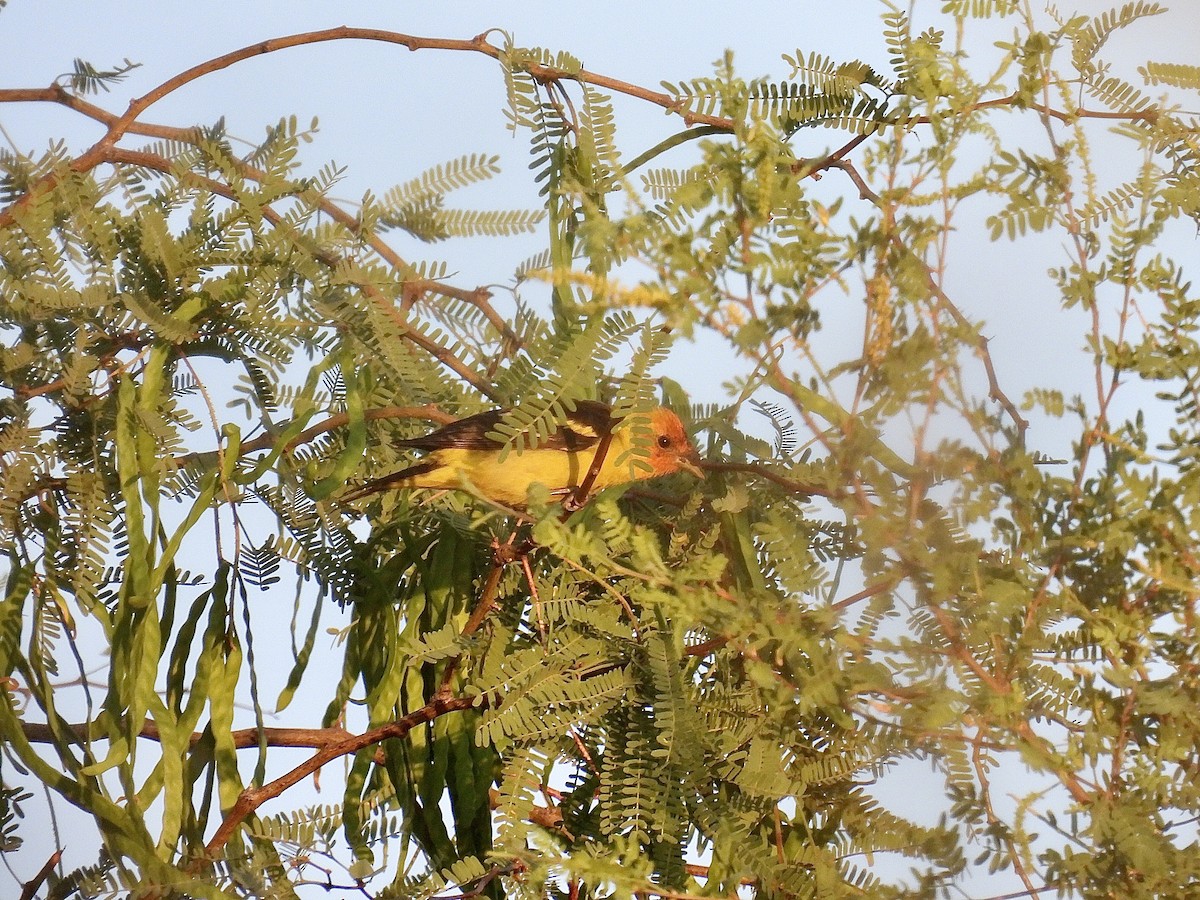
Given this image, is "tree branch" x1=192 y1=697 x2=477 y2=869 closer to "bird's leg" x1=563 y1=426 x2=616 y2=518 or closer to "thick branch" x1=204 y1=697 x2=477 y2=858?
"thick branch" x1=204 y1=697 x2=477 y2=858

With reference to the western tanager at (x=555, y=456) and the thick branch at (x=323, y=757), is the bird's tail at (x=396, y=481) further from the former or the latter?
the thick branch at (x=323, y=757)

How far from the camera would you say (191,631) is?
98 centimetres

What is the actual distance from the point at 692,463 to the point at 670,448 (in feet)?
0.07

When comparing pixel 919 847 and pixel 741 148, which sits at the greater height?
pixel 741 148

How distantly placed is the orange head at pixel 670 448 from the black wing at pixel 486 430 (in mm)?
40

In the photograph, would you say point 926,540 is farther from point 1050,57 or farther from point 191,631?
point 191,631

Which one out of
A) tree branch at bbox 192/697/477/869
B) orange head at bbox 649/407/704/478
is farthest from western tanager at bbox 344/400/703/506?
tree branch at bbox 192/697/477/869

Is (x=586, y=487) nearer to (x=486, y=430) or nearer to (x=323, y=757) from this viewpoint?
(x=486, y=430)

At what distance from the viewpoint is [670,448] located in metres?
0.95

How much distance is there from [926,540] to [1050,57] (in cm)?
32

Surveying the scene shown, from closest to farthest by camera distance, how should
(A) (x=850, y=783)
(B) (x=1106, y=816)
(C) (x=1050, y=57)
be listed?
1. (B) (x=1106, y=816)
2. (C) (x=1050, y=57)
3. (A) (x=850, y=783)

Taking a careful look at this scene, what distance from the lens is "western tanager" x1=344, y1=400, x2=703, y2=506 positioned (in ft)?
2.91

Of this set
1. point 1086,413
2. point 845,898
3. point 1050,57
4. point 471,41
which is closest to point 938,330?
point 1086,413

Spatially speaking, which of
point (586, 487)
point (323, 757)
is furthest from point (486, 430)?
point (323, 757)
